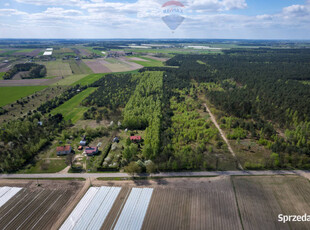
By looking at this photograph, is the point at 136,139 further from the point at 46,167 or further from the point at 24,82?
the point at 24,82

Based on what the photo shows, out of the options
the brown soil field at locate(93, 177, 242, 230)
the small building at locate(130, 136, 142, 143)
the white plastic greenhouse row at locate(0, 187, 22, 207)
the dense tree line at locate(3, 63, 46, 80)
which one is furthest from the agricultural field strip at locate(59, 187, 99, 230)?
the dense tree line at locate(3, 63, 46, 80)

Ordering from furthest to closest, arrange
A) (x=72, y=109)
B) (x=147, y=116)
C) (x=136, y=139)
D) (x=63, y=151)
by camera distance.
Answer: (x=72, y=109) < (x=147, y=116) < (x=136, y=139) < (x=63, y=151)

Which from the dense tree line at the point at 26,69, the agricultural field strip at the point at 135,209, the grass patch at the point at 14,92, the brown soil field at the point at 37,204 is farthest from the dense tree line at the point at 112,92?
the dense tree line at the point at 26,69

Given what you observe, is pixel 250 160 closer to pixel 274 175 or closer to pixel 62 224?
pixel 274 175

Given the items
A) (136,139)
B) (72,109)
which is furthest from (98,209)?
(72,109)

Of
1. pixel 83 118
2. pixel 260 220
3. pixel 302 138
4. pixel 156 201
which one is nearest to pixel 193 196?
pixel 156 201

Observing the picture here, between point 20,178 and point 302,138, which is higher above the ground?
point 302,138
